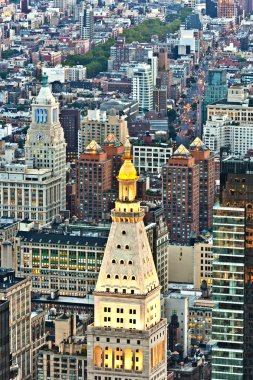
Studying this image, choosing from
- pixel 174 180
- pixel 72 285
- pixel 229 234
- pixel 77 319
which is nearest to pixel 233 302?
pixel 229 234

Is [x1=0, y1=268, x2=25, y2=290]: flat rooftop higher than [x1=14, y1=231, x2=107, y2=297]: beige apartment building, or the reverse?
[x1=0, y1=268, x2=25, y2=290]: flat rooftop

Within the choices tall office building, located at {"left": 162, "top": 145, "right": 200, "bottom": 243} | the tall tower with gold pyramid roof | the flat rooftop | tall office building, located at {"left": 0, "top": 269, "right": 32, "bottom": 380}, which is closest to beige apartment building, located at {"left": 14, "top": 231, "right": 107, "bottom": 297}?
tall office building, located at {"left": 0, "top": 269, "right": 32, "bottom": 380}

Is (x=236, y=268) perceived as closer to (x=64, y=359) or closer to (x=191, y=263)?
(x=64, y=359)

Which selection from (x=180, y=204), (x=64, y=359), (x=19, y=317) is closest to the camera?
(x=64, y=359)

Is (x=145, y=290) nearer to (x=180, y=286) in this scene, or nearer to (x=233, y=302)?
(x=233, y=302)

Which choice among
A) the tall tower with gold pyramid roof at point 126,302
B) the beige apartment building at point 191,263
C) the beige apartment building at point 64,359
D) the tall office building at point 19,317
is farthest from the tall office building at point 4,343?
the beige apartment building at point 191,263

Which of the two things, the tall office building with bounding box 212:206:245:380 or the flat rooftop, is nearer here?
the tall office building with bounding box 212:206:245:380

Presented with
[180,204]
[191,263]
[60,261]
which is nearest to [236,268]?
[60,261]

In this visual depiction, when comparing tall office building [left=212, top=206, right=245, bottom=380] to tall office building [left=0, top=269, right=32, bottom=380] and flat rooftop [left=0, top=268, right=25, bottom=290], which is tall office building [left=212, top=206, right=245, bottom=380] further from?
flat rooftop [left=0, top=268, right=25, bottom=290]
